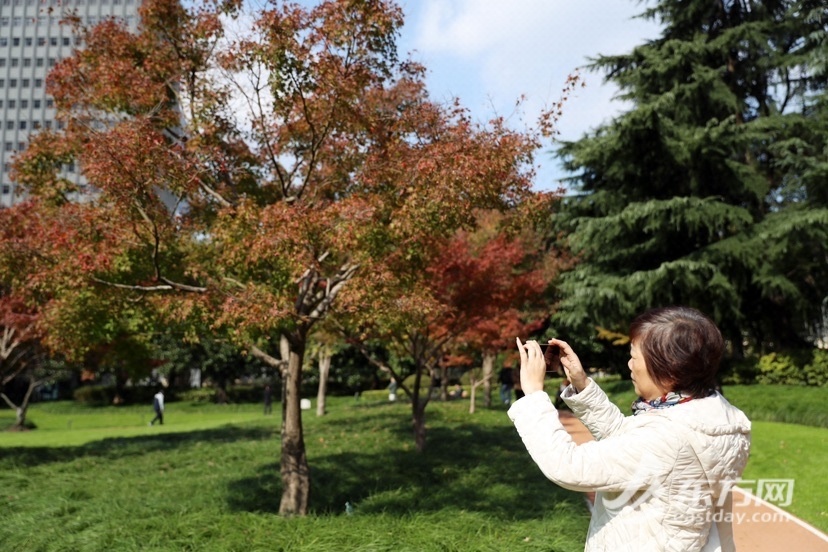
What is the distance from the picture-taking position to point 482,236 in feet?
66.6

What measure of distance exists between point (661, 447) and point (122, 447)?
18.1 metres

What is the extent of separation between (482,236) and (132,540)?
14.9 meters

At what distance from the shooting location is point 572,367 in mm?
2219

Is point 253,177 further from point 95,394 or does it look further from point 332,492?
point 95,394

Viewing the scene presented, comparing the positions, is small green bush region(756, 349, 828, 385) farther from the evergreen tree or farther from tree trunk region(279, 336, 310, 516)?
tree trunk region(279, 336, 310, 516)

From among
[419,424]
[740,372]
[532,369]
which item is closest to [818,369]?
[740,372]

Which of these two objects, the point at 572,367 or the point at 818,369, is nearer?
the point at 572,367

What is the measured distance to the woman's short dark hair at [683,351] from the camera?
1884 millimetres

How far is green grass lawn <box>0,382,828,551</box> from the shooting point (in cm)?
706

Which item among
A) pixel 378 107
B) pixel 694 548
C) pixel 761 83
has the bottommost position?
pixel 694 548

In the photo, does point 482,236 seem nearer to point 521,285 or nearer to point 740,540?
point 521,285

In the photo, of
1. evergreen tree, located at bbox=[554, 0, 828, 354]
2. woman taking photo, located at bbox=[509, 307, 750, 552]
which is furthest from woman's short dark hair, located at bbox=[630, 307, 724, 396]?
evergreen tree, located at bbox=[554, 0, 828, 354]

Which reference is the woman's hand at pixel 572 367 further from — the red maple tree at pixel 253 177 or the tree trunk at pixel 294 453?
the tree trunk at pixel 294 453

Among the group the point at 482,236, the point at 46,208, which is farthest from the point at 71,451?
the point at 482,236
